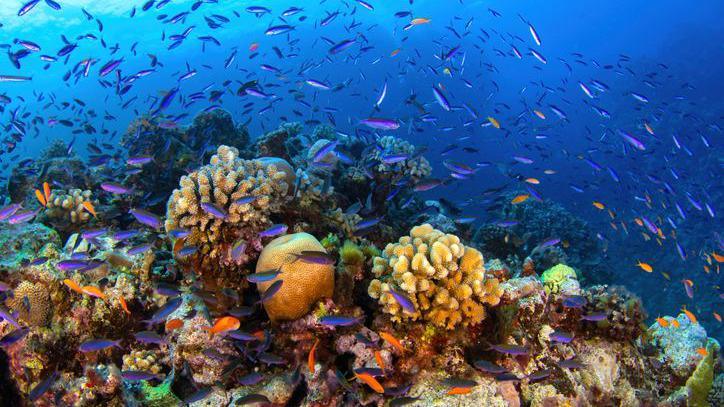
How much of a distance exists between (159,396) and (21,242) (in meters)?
3.68

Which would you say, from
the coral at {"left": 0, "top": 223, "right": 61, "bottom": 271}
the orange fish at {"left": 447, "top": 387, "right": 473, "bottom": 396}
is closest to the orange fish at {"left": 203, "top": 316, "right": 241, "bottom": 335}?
the orange fish at {"left": 447, "top": 387, "right": 473, "bottom": 396}

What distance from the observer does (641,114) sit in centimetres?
3438

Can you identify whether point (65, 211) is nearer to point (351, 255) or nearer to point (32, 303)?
point (32, 303)

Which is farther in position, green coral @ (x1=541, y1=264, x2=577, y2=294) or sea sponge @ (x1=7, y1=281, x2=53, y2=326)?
green coral @ (x1=541, y1=264, x2=577, y2=294)

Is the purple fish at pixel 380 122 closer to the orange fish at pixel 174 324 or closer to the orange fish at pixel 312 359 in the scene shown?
the orange fish at pixel 312 359

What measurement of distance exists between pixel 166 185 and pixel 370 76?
4257cm

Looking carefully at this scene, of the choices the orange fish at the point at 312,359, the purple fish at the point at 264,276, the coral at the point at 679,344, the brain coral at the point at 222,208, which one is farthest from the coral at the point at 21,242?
the coral at the point at 679,344

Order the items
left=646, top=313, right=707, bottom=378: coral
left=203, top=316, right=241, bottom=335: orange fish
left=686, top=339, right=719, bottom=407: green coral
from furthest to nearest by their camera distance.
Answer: left=646, top=313, right=707, bottom=378: coral → left=686, top=339, right=719, bottom=407: green coral → left=203, top=316, right=241, bottom=335: orange fish

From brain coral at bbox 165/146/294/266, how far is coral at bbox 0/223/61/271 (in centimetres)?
232

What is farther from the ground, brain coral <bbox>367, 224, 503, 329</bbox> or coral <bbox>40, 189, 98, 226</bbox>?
brain coral <bbox>367, 224, 503, 329</bbox>

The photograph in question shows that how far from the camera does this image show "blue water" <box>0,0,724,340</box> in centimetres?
1383

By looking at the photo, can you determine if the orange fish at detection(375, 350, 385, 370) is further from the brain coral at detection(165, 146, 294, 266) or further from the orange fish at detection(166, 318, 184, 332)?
the orange fish at detection(166, 318, 184, 332)

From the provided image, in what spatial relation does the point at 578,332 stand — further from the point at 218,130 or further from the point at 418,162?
the point at 218,130

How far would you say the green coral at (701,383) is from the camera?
5188mm
